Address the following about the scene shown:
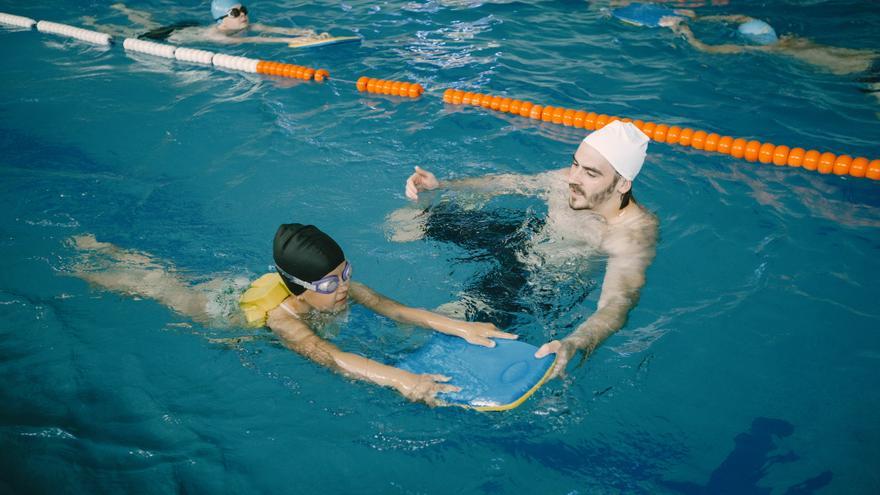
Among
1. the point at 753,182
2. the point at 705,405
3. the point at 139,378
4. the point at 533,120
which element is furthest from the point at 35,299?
the point at 753,182

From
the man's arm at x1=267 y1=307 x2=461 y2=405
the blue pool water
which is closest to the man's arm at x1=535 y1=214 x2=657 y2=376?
the blue pool water

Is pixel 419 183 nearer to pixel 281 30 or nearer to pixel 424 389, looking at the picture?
pixel 424 389

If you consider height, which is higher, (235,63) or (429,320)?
(235,63)

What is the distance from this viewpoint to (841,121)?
6.66m

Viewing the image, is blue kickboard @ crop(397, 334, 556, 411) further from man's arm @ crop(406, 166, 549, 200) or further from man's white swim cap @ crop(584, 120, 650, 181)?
man's arm @ crop(406, 166, 549, 200)

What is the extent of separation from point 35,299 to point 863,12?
11.3 m

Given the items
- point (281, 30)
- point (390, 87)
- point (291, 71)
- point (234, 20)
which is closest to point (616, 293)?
point (390, 87)

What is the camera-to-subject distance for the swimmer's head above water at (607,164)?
4.04 meters

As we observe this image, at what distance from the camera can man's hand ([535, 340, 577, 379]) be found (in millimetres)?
3330

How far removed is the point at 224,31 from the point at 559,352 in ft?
28.8

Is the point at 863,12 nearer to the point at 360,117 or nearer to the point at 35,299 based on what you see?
the point at 360,117

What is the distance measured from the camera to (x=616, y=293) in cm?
383

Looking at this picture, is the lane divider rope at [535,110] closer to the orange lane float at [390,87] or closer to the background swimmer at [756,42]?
the orange lane float at [390,87]

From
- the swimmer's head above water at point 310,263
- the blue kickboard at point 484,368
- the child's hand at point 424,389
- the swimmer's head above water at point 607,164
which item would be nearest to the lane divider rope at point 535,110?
the swimmer's head above water at point 607,164
